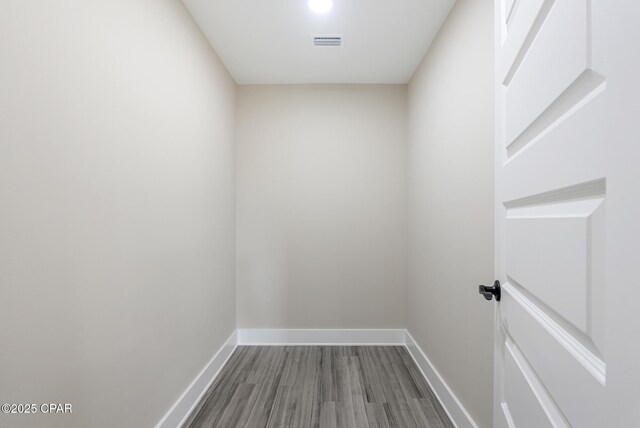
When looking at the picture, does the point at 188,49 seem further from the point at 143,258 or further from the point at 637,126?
the point at 637,126

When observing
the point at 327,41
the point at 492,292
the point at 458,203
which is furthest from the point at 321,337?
the point at 327,41

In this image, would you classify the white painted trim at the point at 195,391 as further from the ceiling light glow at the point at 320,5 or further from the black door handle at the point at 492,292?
the ceiling light glow at the point at 320,5

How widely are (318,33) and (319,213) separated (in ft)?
4.93

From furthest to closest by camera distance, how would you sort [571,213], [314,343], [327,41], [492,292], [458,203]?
[314,343] → [327,41] → [458,203] → [492,292] → [571,213]

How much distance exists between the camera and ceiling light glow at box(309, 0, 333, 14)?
188 centimetres

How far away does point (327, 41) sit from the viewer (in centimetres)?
228

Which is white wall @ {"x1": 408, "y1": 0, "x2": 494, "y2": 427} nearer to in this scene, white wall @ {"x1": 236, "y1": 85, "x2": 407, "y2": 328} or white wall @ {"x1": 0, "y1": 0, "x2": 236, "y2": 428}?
white wall @ {"x1": 236, "y1": 85, "x2": 407, "y2": 328}

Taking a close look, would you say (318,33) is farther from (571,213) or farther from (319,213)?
(571,213)

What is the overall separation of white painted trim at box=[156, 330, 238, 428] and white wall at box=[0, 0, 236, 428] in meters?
0.07

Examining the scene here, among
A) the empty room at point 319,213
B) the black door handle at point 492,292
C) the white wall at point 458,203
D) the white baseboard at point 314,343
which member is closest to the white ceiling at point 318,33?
the empty room at point 319,213

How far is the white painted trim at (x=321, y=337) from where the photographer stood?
2.95 meters

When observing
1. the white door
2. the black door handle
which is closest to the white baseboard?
the black door handle

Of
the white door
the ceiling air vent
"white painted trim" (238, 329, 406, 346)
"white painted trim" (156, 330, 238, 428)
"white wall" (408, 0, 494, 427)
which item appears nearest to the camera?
the white door

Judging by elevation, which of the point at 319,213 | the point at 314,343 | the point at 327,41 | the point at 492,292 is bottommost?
the point at 314,343
